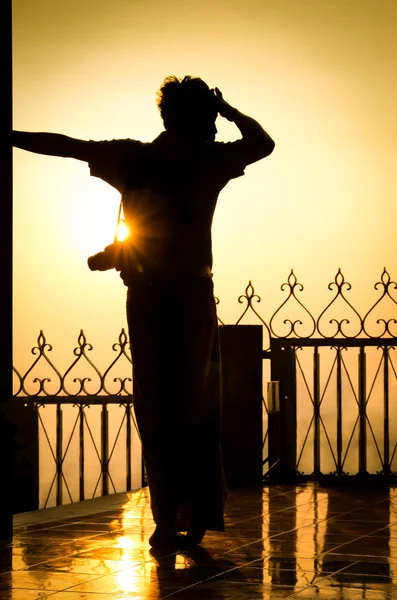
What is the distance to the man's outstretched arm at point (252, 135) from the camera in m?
4.84

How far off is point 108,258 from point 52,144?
0.58m

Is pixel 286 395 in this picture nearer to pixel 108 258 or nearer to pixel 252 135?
pixel 108 258

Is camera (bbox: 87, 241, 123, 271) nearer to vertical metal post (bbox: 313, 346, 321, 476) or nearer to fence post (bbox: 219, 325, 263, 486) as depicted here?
fence post (bbox: 219, 325, 263, 486)

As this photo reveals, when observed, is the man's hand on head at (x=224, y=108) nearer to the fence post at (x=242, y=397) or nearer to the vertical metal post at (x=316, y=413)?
the fence post at (x=242, y=397)

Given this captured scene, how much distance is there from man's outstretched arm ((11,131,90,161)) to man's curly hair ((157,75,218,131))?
0.41 m

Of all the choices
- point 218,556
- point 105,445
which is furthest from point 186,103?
point 105,445

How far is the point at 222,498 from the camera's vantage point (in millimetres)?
4910

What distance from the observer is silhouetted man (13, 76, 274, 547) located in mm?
4801

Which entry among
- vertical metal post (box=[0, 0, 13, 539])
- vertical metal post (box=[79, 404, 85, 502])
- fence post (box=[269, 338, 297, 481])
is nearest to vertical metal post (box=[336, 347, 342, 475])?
fence post (box=[269, 338, 297, 481])

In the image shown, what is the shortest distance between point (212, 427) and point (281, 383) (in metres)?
3.30

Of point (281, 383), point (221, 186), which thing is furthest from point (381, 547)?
point (281, 383)

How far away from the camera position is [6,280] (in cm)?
523

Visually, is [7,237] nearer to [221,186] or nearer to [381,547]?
[221,186]

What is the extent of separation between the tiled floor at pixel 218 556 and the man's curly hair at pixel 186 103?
1.93 m
